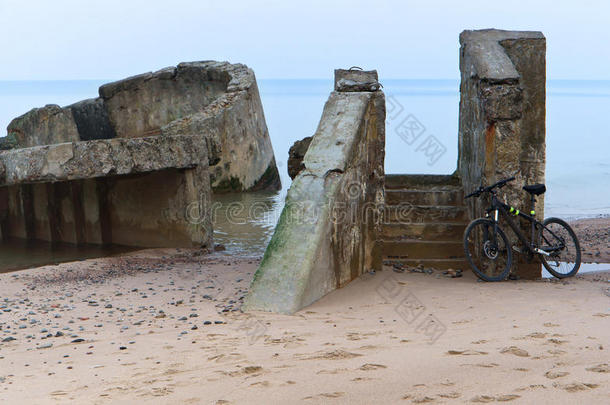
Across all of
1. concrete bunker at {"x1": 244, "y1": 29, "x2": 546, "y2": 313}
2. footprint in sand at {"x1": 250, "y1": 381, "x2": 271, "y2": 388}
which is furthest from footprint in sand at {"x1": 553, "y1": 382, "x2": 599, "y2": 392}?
concrete bunker at {"x1": 244, "y1": 29, "x2": 546, "y2": 313}

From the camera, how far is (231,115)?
14133 millimetres

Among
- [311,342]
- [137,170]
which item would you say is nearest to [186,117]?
[137,170]

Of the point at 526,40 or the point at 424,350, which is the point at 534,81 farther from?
the point at 424,350

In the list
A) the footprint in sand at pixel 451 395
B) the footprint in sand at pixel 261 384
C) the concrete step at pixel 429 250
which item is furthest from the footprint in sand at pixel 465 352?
the concrete step at pixel 429 250

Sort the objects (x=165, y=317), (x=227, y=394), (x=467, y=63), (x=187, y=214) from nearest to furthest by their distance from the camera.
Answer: (x=227, y=394), (x=165, y=317), (x=467, y=63), (x=187, y=214)

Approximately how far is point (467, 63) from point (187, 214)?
11.9ft

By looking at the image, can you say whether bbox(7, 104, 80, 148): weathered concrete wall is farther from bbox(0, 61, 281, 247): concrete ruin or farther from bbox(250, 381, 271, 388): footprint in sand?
bbox(250, 381, 271, 388): footprint in sand

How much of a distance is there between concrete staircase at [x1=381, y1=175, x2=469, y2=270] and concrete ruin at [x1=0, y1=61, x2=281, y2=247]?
244cm

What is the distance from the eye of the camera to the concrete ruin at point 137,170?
783 centimetres

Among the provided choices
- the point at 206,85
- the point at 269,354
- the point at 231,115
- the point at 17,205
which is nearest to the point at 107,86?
the point at 206,85

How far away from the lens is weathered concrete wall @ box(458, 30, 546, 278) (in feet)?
21.4

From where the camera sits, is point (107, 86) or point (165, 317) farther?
point (107, 86)

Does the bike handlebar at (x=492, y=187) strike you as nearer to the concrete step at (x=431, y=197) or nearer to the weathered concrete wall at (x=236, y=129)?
the concrete step at (x=431, y=197)

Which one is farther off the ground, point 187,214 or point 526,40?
point 526,40
